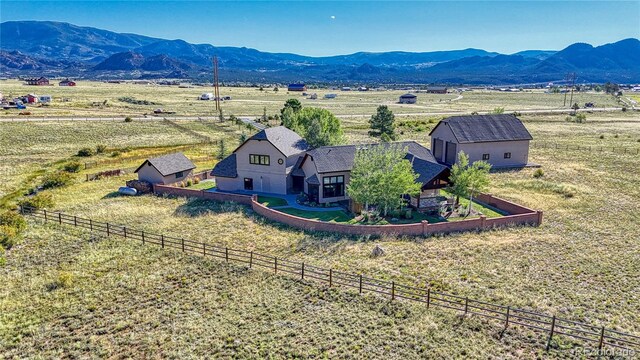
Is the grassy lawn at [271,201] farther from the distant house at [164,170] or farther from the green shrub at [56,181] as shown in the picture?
the green shrub at [56,181]

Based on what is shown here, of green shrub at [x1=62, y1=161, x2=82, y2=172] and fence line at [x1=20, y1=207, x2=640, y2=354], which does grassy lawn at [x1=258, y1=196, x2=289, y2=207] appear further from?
green shrub at [x1=62, y1=161, x2=82, y2=172]

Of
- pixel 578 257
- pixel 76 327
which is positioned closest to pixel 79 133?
pixel 76 327

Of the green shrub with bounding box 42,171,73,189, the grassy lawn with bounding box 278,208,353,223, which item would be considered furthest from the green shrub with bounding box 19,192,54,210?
the grassy lawn with bounding box 278,208,353,223

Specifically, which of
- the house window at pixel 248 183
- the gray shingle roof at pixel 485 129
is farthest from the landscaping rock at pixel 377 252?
the gray shingle roof at pixel 485 129

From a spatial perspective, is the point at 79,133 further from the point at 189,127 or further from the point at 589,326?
the point at 589,326

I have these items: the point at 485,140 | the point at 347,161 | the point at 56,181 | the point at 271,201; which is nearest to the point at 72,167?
the point at 56,181
